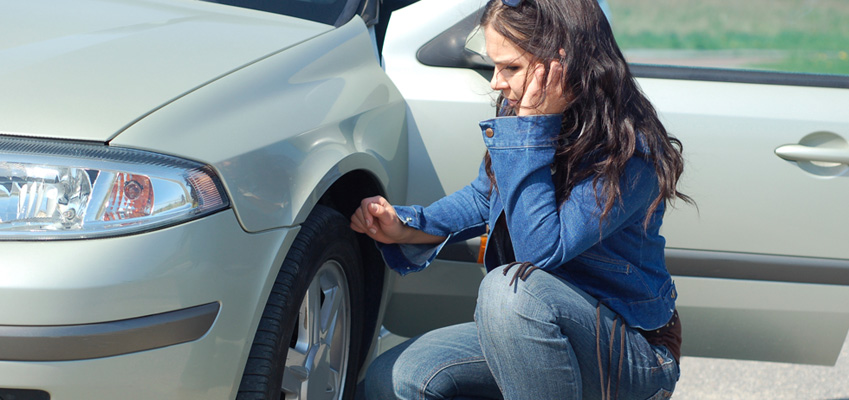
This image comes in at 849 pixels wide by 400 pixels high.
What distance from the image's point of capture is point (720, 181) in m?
2.13

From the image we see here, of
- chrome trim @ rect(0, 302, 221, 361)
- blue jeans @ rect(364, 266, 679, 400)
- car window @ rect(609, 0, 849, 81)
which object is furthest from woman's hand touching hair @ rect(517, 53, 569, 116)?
car window @ rect(609, 0, 849, 81)

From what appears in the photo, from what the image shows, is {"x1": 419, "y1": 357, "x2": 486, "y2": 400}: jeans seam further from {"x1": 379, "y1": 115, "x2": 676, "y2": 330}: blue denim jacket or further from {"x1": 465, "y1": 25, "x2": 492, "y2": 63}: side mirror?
{"x1": 465, "y1": 25, "x2": 492, "y2": 63}: side mirror

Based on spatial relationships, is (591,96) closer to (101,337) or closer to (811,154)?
(811,154)

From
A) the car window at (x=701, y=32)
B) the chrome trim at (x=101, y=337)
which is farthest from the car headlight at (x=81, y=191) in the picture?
the car window at (x=701, y=32)

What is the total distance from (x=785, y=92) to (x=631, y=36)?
17499 millimetres

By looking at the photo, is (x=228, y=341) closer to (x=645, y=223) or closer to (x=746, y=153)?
(x=645, y=223)

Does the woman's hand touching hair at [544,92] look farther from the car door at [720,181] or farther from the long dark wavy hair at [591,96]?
the car door at [720,181]

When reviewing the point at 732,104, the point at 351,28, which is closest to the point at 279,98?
the point at 351,28

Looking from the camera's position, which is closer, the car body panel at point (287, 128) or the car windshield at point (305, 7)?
the car body panel at point (287, 128)

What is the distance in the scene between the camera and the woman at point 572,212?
159cm

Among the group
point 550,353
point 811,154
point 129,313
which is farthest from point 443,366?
point 811,154

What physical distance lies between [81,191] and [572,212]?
2.80 feet

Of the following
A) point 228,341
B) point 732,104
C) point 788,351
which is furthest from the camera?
A: point 788,351

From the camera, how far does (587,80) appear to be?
161cm
